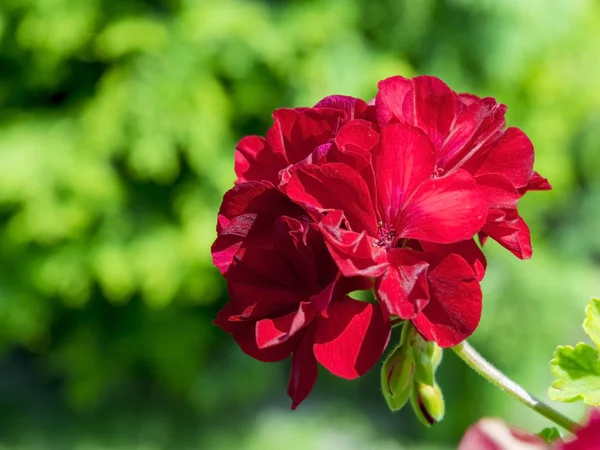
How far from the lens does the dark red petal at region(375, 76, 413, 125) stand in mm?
695

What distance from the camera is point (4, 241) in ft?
10.9

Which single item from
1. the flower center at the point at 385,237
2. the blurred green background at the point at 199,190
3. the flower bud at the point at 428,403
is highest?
the flower center at the point at 385,237

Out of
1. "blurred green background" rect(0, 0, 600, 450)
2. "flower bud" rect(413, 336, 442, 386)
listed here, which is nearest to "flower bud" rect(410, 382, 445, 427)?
"flower bud" rect(413, 336, 442, 386)

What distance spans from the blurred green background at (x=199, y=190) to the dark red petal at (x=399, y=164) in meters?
2.37

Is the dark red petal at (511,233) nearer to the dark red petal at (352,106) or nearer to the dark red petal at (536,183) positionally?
the dark red petal at (536,183)

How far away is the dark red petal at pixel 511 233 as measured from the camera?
0.67 metres

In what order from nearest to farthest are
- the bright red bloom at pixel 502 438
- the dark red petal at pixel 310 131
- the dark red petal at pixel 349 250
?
the bright red bloom at pixel 502 438, the dark red petal at pixel 349 250, the dark red petal at pixel 310 131

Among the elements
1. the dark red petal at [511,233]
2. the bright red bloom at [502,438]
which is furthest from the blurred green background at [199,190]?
the bright red bloom at [502,438]

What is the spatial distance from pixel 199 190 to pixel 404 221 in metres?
2.57

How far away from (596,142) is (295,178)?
3.27m

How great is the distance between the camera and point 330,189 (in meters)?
0.63

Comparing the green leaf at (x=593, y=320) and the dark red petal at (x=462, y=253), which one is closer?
the dark red petal at (x=462, y=253)

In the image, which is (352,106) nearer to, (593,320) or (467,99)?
(467,99)

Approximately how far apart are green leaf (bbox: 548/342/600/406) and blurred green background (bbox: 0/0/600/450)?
2.37 m
